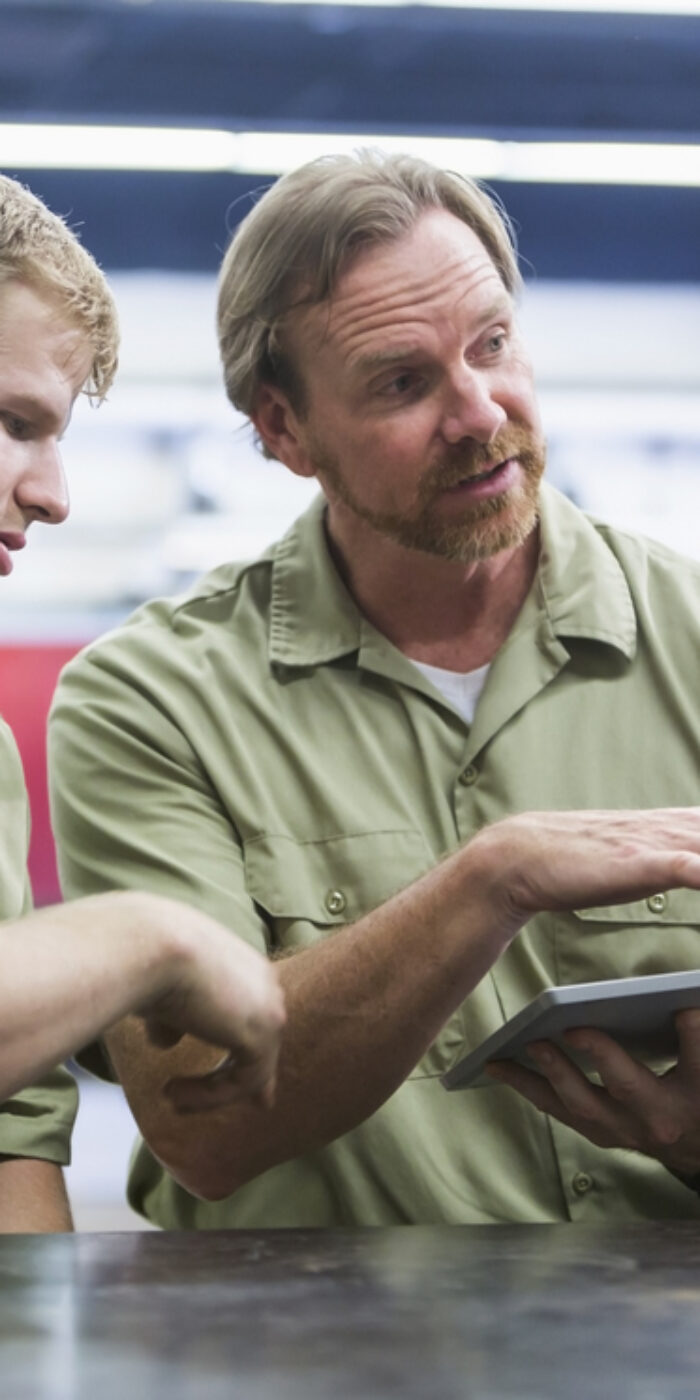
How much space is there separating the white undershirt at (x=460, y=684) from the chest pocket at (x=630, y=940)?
0.79ft

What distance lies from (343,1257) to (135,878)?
0.74 m

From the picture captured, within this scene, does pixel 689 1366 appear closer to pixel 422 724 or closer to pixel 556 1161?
pixel 556 1161

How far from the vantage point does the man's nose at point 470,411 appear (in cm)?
169

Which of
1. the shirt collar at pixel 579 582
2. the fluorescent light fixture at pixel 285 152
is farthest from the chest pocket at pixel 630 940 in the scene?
the fluorescent light fixture at pixel 285 152

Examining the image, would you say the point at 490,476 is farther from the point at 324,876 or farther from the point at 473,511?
the point at 324,876

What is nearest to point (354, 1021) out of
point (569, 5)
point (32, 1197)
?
point (32, 1197)

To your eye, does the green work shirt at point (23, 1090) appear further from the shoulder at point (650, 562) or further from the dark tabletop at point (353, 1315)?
the shoulder at point (650, 562)

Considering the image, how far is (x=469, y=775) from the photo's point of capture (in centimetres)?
159

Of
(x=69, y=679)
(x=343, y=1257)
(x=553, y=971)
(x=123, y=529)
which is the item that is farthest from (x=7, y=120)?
(x=343, y=1257)

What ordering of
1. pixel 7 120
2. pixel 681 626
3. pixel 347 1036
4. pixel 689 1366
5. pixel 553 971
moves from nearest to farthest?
pixel 689 1366 → pixel 347 1036 → pixel 553 971 → pixel 681 626 → pixel 7 120

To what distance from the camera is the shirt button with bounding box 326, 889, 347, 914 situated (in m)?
1.57

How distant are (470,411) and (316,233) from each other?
0.98ft

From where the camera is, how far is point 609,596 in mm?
1687

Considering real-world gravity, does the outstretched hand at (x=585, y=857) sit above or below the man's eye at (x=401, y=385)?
below
